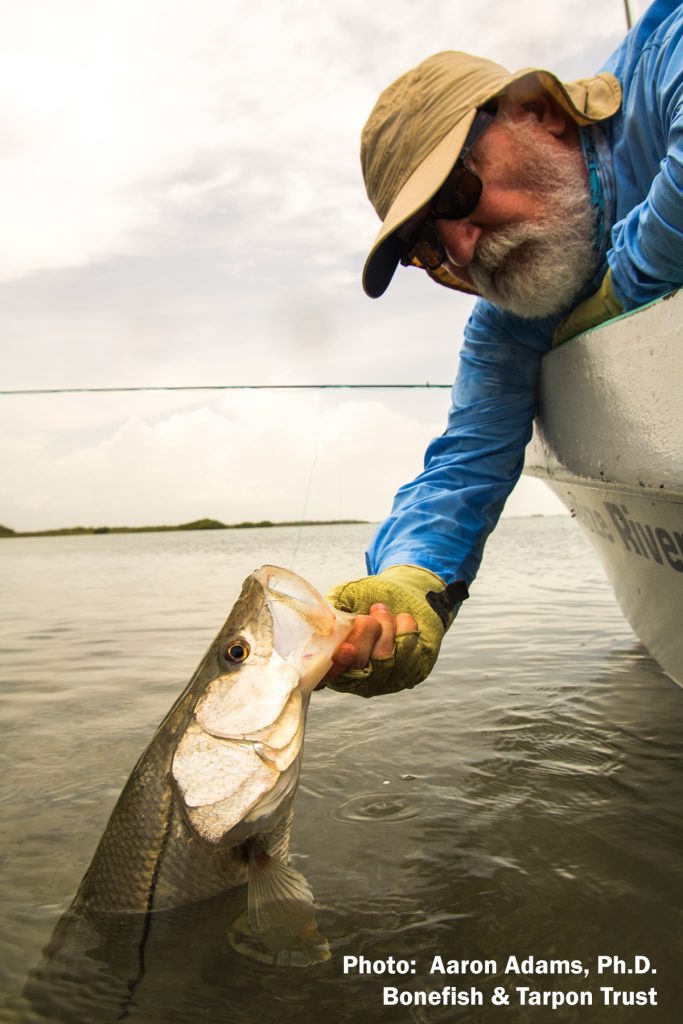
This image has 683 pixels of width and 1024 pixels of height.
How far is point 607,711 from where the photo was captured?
3596 millimetres

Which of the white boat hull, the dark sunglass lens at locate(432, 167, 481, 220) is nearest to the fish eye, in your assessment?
the white boat hull

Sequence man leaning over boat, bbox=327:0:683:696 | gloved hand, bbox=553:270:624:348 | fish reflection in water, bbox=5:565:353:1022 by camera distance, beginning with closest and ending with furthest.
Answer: fish reflection in water, bbox=5:565:353:1022
man leaning over boat, bbox=327:0:683:696
gloved hand, bbox=553:270:624:348

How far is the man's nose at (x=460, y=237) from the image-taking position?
274 cm

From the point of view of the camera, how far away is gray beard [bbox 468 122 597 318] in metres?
2.66

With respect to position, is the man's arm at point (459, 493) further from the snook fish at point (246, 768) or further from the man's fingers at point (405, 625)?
the snook fish at point (246, 768)

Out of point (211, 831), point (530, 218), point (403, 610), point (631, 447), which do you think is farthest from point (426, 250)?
point (211, 831)

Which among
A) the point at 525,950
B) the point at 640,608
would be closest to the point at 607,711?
the point at 640,608

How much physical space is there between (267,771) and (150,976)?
0.57 metres

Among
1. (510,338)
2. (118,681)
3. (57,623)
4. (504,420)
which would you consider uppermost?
(510,338)

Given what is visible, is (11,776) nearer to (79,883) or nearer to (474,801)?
(79,883)

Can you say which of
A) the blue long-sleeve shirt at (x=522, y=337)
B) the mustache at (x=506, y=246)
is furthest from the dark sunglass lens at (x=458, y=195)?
the blue long-sleeve shirt at (x=522, y=337)

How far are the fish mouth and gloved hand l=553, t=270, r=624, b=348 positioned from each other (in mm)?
1291

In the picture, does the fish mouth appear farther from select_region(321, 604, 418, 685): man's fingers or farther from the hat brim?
the hat brim

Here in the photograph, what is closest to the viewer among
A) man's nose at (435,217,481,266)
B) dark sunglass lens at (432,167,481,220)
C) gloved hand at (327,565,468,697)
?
gloved hand at (327,565,468,697)
